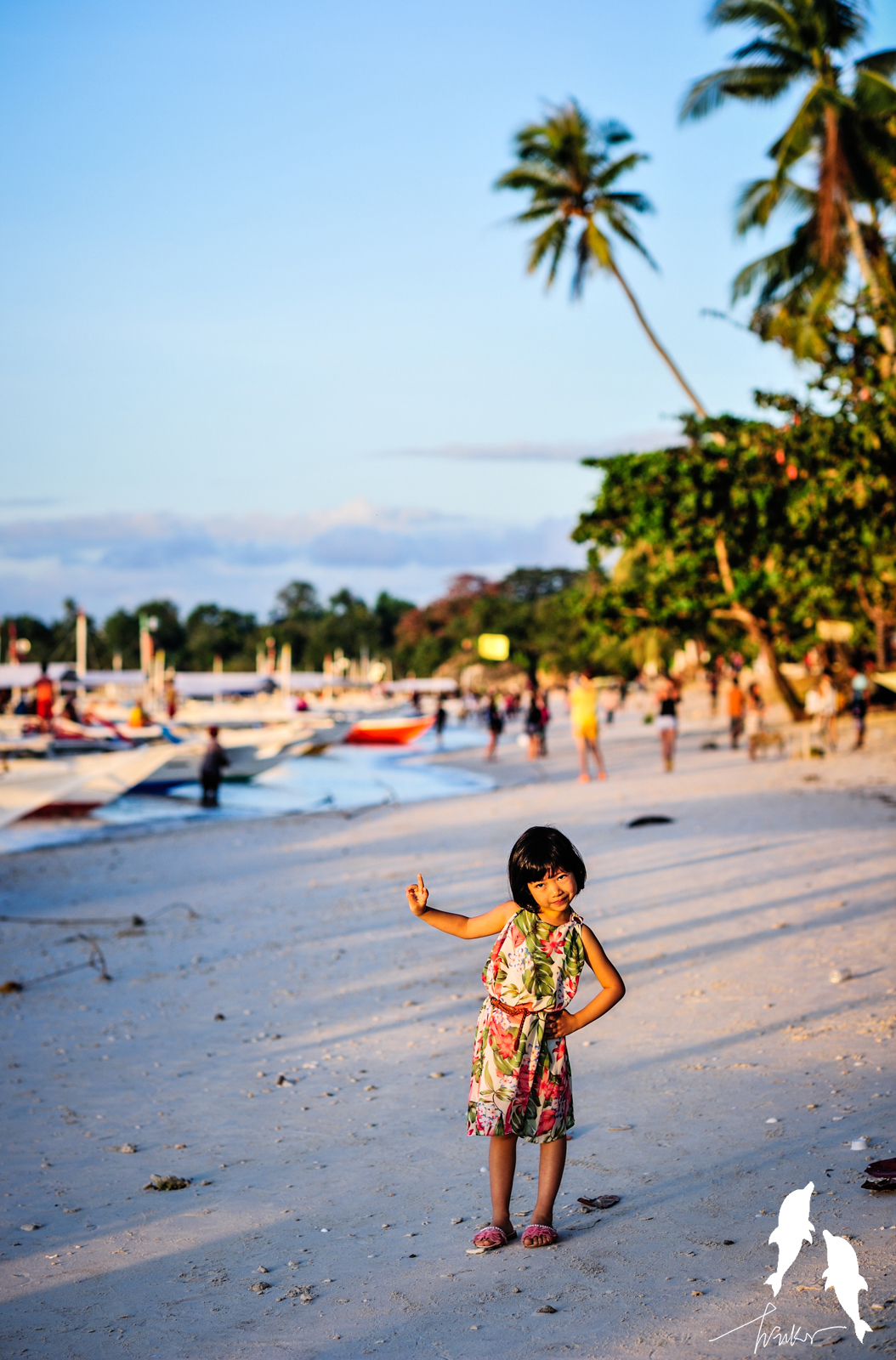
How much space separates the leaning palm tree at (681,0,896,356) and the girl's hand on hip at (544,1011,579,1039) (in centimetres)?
1828

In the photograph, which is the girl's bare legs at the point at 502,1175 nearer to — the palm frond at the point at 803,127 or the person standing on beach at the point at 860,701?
the person standing on beach at the point at 860,701

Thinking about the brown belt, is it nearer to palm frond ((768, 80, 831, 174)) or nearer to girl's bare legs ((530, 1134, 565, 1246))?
girl's bare legs ((530, 1134, 565, 1246))

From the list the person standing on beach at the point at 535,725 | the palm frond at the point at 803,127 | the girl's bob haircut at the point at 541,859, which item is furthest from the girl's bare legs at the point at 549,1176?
the palm frond at the point at 803,127

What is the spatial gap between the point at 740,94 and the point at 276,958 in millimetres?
21774

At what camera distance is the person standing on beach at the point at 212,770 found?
68.1ft

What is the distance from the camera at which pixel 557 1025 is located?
334 centimetres

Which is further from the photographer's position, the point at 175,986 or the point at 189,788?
the point at 189,788

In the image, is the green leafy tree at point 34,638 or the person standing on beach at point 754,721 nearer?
the person standing on beach at point 754,721

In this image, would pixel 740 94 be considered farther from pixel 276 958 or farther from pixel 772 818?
pixel 276 958

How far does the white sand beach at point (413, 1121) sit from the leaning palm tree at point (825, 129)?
1484 cm

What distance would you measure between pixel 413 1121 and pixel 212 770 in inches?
657

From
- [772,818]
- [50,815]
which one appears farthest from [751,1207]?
[50,815]

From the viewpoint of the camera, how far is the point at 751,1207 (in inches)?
140

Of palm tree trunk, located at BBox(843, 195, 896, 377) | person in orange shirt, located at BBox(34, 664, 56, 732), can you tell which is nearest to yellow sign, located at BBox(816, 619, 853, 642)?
palm tree trunk, located at BBox(843, 195, 896, 377)
